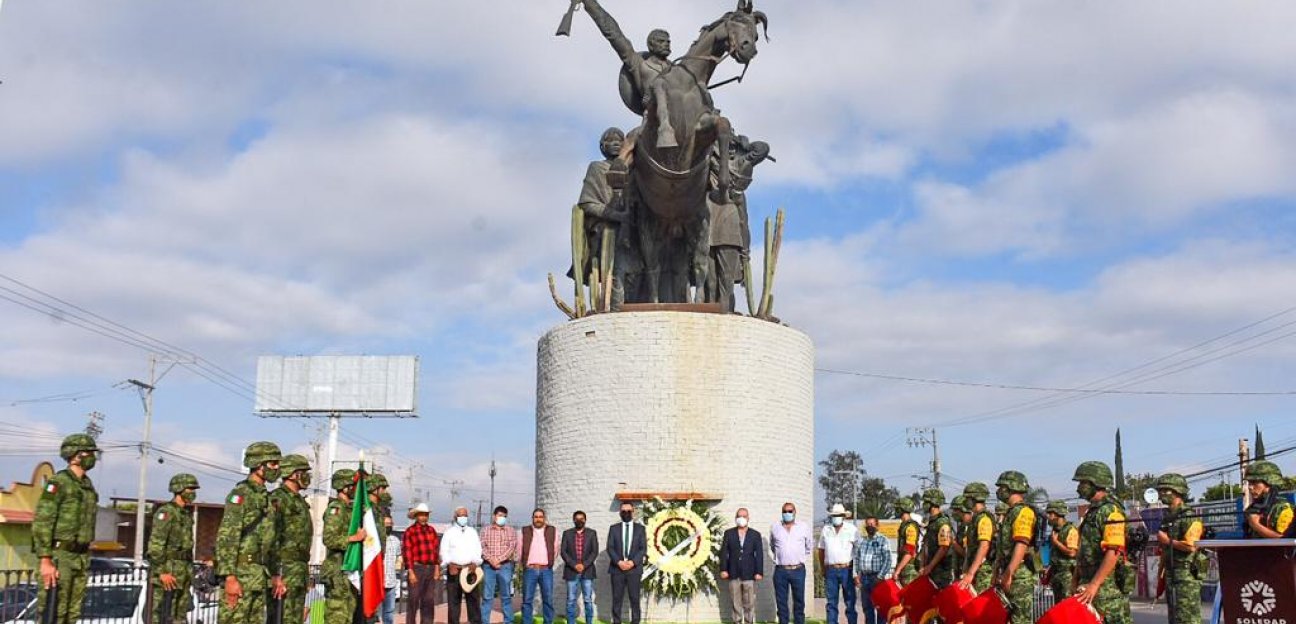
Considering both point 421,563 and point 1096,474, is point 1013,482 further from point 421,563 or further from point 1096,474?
point 421,563

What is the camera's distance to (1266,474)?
28.4 ft

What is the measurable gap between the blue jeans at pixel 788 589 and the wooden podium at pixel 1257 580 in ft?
19.2

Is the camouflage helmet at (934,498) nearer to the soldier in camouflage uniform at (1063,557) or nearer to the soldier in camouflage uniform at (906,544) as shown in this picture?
the soldier in camouflage uniform at (906,544)

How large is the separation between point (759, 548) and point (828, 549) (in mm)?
769

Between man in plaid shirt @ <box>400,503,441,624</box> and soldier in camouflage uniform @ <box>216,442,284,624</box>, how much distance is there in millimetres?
3480

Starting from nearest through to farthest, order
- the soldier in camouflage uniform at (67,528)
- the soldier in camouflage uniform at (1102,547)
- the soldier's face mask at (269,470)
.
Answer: the soldier in camouflage uniform at (1102,547), the soldier's face mask at (269,470), the soldier in camouflage uniform at (67,528)

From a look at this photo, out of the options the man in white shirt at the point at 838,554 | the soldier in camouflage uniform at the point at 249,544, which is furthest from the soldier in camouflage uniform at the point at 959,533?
the soldier in camouflage uniform at the point at 249,544

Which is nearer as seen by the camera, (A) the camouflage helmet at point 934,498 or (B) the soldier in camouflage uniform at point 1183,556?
(B) the soldier in camouflage uniform at point 1183,556

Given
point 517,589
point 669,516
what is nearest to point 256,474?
point 669,516

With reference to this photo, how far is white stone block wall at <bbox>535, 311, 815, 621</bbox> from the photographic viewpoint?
1341 cm

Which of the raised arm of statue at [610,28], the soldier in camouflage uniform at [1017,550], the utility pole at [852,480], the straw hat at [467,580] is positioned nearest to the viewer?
the soldier in camouflage uniform at [1017,550]

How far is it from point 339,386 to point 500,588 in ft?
131

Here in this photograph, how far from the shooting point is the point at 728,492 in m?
13.4

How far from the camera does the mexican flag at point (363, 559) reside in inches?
389
